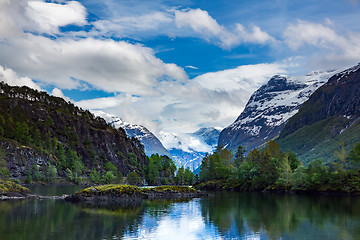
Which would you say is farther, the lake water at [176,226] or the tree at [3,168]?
the tree at [3,168]

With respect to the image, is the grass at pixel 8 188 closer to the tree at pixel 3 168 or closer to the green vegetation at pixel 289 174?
the tree at pixel 3 168

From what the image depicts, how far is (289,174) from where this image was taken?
150 meters

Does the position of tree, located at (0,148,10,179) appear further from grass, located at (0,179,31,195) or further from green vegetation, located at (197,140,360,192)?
green vegetation, located at (197,140,360,192)

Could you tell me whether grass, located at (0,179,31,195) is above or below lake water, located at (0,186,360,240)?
above

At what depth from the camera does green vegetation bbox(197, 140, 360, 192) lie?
132625 mm

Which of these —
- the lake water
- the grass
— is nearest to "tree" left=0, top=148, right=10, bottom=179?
the grass

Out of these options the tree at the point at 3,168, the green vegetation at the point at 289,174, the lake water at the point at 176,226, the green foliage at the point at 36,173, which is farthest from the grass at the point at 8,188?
the green vegetation at the point at 289,174

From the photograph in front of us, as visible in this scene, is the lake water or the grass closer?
the lake water

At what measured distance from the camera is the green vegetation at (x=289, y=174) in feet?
435

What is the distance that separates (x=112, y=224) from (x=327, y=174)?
105 metres

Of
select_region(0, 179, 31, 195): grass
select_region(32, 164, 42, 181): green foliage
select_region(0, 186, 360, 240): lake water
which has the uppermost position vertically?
select_region(32, 164, 42, 181): green foliage

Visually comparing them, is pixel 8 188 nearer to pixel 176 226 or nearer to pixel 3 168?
pixel 176 226

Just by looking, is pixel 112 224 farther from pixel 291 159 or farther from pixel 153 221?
pixel 291 159

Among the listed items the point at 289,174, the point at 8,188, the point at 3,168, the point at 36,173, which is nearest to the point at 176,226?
the point at 8,188
